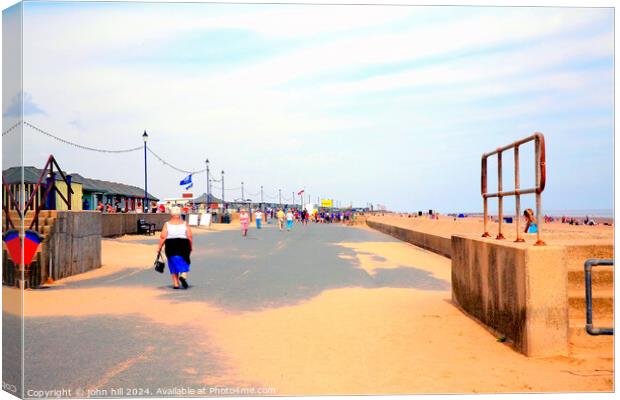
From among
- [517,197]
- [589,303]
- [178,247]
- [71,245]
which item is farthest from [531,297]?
[71,245]

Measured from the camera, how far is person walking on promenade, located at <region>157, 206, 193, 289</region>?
1088 cm

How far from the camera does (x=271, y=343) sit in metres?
6.45

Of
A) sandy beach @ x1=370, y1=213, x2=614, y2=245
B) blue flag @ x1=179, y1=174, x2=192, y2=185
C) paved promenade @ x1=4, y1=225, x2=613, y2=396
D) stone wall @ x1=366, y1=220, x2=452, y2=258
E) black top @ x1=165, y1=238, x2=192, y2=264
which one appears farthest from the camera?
blue flag @ x1=179, y1=174, x2=192, y2=185

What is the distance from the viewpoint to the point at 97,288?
1105 centimetres

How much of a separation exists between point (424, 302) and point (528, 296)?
3600 millimetres

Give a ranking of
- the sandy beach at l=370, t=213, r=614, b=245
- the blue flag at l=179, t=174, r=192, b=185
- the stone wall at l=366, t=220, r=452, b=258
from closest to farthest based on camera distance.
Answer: the sandy beach at l=370, t=213, r=614, b=245, the stone wall at l=366, t=220, r=452, b=258, the blue flag at l=179, t=174, r=192, b=185

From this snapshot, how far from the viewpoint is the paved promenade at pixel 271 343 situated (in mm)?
4996

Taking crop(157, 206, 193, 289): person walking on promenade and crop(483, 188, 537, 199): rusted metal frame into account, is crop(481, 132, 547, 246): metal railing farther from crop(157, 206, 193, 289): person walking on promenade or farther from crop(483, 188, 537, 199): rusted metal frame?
crop(157, 206, 193, 289): person walking on promenade

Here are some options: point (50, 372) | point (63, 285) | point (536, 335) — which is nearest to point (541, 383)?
point (536, 335)

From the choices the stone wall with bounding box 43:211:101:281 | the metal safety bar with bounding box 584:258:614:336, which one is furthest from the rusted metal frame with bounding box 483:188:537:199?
the stone wall with bounding box 43:211:101:281

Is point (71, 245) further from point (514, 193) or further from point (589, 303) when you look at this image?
point (589, 303)

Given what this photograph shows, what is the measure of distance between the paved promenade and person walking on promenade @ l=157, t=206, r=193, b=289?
0.52 m

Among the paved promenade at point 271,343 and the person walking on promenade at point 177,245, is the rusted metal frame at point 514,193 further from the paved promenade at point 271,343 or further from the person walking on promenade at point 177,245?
the person walking on promenade at point 177,245

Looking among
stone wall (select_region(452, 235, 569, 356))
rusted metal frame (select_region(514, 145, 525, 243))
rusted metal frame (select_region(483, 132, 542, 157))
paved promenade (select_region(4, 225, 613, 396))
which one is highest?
rusted metal frame (select_region(483, 132, 542, 157))
